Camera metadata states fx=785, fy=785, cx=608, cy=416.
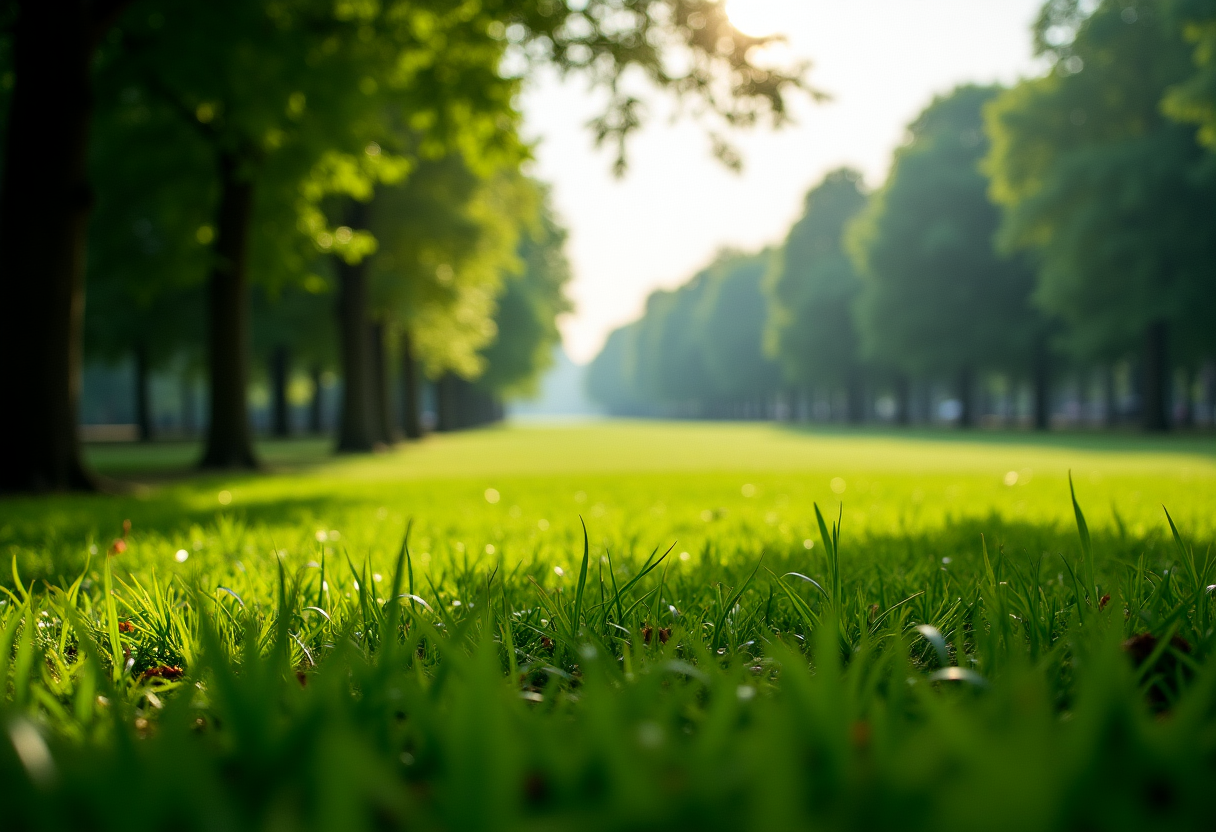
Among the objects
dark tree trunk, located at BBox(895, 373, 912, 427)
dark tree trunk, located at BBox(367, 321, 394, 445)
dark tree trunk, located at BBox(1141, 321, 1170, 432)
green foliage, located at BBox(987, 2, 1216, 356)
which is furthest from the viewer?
dark tree trunk, located at BBox(895, 373, 912, 427)

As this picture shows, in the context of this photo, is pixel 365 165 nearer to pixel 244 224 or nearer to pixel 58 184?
pixel 244 224

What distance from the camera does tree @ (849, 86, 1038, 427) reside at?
106 ft

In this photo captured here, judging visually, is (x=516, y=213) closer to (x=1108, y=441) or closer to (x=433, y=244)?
(x=433, y=244)

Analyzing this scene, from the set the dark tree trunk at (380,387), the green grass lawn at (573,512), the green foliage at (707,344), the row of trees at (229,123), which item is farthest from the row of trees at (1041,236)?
the dark tree trunk at (380,387)

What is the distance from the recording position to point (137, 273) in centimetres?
1200

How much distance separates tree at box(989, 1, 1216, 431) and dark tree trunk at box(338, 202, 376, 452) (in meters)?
20.1

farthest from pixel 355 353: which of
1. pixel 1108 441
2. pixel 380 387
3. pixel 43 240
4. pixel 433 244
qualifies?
pixel 1108 441

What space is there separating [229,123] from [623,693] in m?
9.65

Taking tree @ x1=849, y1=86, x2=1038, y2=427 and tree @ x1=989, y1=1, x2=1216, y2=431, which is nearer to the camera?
tree @ x1=989, y1=1, x2=1216, y2=431

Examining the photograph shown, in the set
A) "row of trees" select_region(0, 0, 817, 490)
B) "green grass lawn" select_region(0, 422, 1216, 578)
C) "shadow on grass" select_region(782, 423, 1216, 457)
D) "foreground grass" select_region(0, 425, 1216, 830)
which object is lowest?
"shadow on grass" select_region(782, 423, 1216, 457)

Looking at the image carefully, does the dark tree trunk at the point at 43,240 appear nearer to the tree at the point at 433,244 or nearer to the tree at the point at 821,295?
the tree at the point at 433,244

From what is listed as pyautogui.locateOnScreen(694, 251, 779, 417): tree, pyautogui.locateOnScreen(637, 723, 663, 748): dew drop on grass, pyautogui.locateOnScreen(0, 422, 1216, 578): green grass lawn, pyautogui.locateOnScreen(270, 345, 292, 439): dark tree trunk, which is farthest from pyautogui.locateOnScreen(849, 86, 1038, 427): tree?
pyautogui.locateOnScreen(637, 723, 663, 748): dew drop on grass

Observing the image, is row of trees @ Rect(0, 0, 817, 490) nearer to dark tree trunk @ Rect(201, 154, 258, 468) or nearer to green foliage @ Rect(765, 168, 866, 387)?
dark tree trunk @ Rect(201, 154, 258, 468)

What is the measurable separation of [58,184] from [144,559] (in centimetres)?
585
